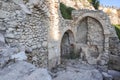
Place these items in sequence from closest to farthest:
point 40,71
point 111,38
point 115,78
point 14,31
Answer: point 40,71
point 14,31
point 115,78
point 111,38

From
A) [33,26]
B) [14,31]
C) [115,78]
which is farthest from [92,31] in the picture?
[14,31]

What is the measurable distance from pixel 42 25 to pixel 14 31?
202cm

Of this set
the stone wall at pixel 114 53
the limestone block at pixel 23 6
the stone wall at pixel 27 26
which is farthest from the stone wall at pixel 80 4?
the limestone block at pixel 23 6

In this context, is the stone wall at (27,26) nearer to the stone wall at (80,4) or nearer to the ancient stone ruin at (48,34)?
the ancient stone ruin at (48,34)

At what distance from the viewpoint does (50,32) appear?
8.31 meters

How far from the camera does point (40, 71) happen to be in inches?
136

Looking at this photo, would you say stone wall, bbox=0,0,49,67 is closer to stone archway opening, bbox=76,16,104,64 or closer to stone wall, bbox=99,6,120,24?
stone archway opening, bbox=76,16,104,64

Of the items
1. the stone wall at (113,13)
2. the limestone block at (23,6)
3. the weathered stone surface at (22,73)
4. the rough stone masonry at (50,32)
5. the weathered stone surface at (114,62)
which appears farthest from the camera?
the stone wall at (113,13)

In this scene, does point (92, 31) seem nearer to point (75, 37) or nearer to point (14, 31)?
point (75, 37)

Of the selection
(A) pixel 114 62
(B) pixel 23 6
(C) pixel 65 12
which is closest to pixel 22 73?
(B) pixel 23 6

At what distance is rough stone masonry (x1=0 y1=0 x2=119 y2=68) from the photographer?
208 inches

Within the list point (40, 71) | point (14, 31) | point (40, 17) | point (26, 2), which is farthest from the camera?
point (40, 17)

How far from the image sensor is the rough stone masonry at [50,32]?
5275 millimetres

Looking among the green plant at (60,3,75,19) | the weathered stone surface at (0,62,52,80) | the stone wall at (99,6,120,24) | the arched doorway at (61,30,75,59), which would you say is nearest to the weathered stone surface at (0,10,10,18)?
the weathered stone surface at (0,62,52,80)
